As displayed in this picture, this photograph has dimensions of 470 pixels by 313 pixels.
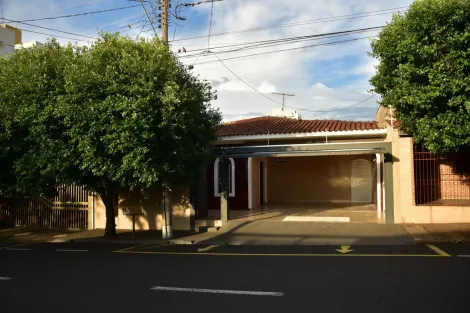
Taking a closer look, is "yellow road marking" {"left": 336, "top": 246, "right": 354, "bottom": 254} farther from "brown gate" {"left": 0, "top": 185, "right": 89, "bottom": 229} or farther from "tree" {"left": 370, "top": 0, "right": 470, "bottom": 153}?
"brown gate" {"left": 0, "top": 185, "right": 89, "bottom": 229}

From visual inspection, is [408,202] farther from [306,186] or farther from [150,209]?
[150,209]

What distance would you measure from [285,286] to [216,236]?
694cm

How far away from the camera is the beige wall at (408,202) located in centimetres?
1370

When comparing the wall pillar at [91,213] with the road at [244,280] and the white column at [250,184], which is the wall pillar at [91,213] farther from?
the white column at [250,184]

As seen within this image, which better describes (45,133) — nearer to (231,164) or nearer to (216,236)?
(216,236)

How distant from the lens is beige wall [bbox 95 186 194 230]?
15.3 metres

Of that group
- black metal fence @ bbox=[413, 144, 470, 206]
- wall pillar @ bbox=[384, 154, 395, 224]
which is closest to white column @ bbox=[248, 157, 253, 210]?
wall pillar @ bbox=[384, 154, 395, 224]

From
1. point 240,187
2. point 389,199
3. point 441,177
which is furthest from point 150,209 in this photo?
point 441,177

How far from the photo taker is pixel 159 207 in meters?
15.7

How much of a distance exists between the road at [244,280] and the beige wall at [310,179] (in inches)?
422

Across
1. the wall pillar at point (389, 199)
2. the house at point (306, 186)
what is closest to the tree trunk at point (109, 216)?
the house at point (306, 186)

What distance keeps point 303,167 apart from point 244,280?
49.1 feet

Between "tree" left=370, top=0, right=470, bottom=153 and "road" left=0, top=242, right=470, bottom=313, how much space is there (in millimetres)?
3022

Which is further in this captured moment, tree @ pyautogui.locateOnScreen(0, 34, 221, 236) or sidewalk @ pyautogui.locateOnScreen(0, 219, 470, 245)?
sidewalk @ pyautogui.locateOnScreen(0, 219, 470, 245)
